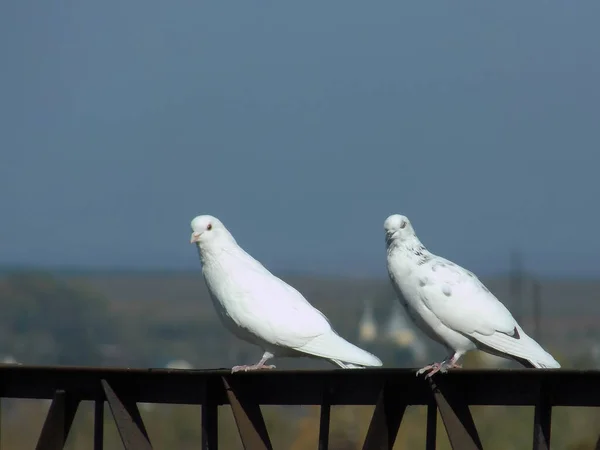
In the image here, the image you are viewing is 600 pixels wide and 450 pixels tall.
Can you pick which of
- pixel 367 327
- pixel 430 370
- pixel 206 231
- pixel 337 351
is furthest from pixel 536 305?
pixel 430 370

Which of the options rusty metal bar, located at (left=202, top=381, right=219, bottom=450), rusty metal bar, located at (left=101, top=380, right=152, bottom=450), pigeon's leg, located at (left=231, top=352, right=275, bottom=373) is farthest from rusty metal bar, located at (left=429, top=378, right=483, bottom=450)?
rusty metal bar, located at (left=101, top=380, right=152, bottom=450)

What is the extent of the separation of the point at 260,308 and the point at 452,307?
5.41ft

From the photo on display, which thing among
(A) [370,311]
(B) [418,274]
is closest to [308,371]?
(B) [418,274]

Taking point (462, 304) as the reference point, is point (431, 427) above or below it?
below

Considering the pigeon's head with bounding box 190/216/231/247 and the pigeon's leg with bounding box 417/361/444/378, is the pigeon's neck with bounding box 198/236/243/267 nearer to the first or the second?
the pigeon's head with bounding box 190/216/231/247

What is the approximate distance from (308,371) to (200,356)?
11100cm

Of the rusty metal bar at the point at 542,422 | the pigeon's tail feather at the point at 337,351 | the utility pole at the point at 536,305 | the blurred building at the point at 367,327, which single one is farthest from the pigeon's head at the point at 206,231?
the blurred building at the point at 367,327

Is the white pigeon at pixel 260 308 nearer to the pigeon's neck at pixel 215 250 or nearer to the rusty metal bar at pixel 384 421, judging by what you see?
the pigeon's neck at pixel 215 250

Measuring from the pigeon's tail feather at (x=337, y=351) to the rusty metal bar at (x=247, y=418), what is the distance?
1170mm

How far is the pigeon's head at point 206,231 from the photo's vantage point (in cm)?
1428

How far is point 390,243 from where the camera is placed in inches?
525

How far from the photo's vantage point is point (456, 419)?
10.6m

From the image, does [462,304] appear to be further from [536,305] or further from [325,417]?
[536,305]

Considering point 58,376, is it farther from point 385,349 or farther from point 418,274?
point 385,349
